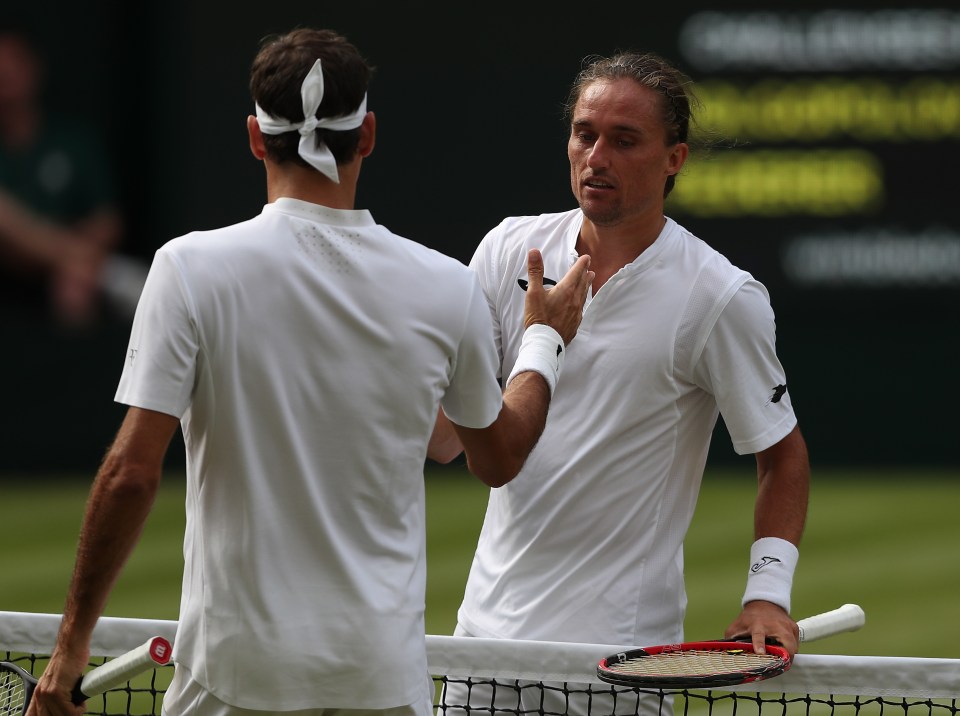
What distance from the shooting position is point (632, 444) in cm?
355

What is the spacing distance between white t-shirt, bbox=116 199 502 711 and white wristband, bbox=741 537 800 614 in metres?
0.87

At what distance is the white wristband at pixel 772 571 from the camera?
3383 millimetres

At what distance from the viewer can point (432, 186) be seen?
38.7ft

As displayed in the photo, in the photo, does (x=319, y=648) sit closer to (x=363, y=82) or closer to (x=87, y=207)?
(x=363, y=82)

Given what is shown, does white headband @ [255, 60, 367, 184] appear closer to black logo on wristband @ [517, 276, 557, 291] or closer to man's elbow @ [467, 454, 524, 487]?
man's elbow @ [467, 454, 524, 487]

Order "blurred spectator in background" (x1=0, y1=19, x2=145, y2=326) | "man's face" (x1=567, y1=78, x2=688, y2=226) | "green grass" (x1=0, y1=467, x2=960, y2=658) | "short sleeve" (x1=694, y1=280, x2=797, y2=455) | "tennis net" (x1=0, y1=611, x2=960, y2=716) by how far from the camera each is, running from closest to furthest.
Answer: "tennis net" (x1=0, y1=611, x2=960, y2=716)
"short sleeve" (x1=694, y1=280, x2=797, y2=455)
"man's face" (x1=567, y1=78, x2=688, y2=226)
"green grass" (x1=0, y1=467, x2=960, y2=658)
"blurred spectator in background" (x1=0, y1=19, x2=145, y2=326)

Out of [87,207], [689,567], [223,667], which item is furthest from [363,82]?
[87,207]

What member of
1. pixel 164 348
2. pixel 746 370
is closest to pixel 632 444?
pixel 746 370

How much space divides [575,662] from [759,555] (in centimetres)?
45

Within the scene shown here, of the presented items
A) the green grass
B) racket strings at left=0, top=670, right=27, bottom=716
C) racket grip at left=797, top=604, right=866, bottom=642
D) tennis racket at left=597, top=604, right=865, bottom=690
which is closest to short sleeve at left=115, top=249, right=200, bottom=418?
racket strings at left=0, top=670, right=27, bottom=716

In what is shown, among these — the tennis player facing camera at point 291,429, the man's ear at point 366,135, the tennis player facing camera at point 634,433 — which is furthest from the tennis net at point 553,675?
the man's ear at point 366,135

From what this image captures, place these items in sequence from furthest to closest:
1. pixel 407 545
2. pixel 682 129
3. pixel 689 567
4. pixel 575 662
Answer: pixel 689 567, pixel 682 129, pixel 575 662, pixel 407 545

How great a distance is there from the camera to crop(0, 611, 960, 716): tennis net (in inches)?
132

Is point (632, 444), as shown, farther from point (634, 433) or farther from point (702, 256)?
point (702, 256)
